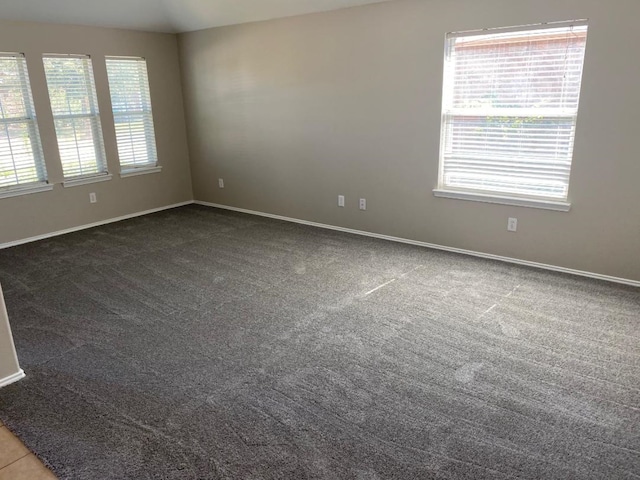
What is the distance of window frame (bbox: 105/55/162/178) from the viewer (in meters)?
5.50

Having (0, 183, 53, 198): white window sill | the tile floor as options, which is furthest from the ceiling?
the tile floor

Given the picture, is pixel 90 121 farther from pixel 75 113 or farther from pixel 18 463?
pixel 18 463

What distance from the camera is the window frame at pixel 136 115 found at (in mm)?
5496

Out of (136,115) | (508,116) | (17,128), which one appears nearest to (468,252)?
(508,116)

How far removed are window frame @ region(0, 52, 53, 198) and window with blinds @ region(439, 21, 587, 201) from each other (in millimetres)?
4160

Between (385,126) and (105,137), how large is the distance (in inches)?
131

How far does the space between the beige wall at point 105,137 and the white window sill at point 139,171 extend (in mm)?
54

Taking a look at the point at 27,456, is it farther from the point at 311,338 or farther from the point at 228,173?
the point at 228,173

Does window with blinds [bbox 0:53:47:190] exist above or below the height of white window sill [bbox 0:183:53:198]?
above

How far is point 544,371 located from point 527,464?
76 centimetres

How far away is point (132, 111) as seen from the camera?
574cm

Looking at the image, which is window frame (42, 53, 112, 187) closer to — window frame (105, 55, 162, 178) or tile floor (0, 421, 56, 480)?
window frame (105, 55, 162, 178)

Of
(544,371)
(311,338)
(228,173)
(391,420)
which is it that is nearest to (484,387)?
(544,371)

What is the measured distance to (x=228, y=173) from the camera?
20.0ft
